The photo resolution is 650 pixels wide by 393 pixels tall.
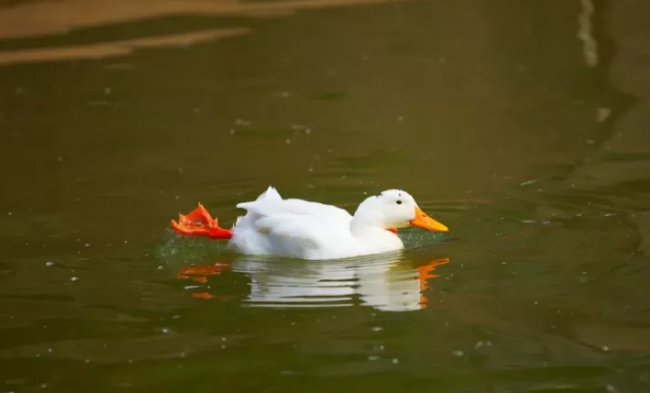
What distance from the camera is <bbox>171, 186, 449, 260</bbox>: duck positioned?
293 inches

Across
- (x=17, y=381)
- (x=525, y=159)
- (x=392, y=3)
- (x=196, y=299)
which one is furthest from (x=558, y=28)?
(x=17, y=381)

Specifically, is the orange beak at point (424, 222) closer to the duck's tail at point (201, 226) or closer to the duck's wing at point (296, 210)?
the duck's wing at point (296, 210)

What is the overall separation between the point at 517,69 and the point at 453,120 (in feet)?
6.83

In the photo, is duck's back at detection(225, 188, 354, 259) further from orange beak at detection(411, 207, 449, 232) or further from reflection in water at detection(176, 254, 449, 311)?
orange beak at detection(411, 207, 449, 232)

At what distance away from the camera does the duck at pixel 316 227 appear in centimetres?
745

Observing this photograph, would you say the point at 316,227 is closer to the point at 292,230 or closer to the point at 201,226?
the point at 292,230

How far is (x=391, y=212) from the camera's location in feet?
25.0

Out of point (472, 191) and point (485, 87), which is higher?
point (485, 87)

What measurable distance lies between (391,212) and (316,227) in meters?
0.50

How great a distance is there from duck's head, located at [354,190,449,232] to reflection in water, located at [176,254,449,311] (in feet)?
0.74

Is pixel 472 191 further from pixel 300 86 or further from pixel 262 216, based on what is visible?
pixel 300 86

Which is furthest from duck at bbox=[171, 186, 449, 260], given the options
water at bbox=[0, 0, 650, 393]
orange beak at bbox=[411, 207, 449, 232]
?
water at bbox=[0, 0, 650, 393]

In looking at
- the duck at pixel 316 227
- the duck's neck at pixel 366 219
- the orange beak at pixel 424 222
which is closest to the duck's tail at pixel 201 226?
the duck at pixel 316 227

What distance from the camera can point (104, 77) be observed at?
1352 cm
